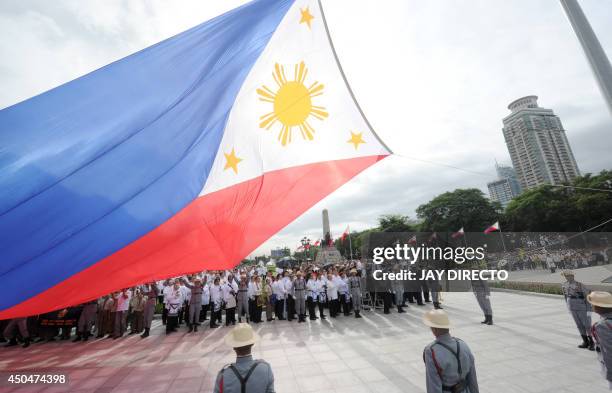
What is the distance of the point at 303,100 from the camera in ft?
15.7

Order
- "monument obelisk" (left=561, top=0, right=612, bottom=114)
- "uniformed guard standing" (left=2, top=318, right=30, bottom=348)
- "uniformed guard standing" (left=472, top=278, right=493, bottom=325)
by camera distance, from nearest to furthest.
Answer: "monument obelisk" (left=561, top=0, right=612, bottom=114)
"uniformed guard standing" (left=472, top=278, right=493, bottom=325)
"uniformed guard standing" (left=2, top=318, right=30, bottom=348)

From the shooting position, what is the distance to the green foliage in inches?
1358

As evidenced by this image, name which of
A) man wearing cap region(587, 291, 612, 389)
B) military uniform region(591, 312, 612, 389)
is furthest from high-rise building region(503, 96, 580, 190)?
military uniform region(591, 312, 612, 389)

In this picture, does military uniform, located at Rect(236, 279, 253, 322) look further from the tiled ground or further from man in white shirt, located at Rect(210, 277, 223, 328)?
the tiled ground

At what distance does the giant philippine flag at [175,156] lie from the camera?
316 cm

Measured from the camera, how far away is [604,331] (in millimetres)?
4008

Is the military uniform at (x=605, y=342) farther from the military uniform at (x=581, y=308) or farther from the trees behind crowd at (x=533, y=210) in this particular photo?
the trees behind crowd at (x=533, y=210)

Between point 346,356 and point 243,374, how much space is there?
5.40 metres

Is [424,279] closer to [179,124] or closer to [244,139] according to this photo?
[244,139]

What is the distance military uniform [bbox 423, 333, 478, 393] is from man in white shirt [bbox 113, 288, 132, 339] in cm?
1136

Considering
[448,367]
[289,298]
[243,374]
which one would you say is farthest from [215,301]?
[448,367]

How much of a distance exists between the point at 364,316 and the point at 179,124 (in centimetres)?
1128

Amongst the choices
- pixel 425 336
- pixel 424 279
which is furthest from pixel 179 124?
pixel 424 279

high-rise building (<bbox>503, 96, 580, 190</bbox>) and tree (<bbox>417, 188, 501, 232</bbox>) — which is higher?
high-rise building (<bbox>503, 96, 580, 190</bbox>)
